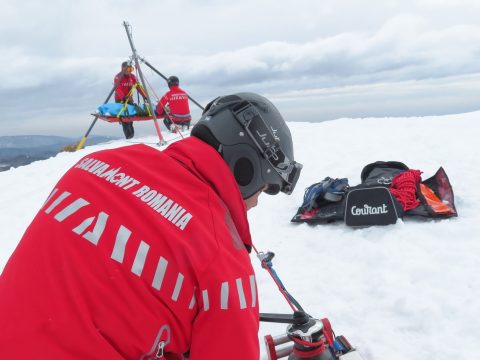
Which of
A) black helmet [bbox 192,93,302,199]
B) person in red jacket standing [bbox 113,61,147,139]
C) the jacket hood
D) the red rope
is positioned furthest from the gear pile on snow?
person in red jacket standing [bbox 113,61,147,139]

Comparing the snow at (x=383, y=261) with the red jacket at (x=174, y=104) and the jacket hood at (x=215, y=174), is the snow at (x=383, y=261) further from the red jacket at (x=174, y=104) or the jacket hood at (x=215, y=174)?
the red jacket at (x=174, y=104)

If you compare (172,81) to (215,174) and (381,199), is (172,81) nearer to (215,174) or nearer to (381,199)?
(381,199)

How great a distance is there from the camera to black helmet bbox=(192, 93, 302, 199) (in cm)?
187

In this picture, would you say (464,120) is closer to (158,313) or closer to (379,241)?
(379,241)

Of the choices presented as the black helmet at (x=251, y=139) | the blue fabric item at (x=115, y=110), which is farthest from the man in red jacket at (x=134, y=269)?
the blue fabric item at (x=115, y=110)

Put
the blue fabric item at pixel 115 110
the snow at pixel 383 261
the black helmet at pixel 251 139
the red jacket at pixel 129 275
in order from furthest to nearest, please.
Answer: the blue fabric item at pixel 115 110 < the snow at pixel 383 261 < the black helmet at pixel 251 139 < the red jacket at pixel 129 275

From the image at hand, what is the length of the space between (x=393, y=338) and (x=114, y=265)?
7.38ft

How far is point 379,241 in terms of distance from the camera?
4266 mm

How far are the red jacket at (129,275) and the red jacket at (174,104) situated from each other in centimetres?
1102

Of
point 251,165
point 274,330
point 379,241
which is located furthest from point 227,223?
point 379,241

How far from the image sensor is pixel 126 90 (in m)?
12.3

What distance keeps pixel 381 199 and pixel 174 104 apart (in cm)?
882

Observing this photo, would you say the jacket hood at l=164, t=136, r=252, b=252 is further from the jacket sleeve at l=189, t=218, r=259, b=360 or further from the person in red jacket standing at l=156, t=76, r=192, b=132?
the person in red jacket standing at l=156, t=76, r=192, b=132

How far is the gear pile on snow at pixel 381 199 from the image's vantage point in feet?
15.0
